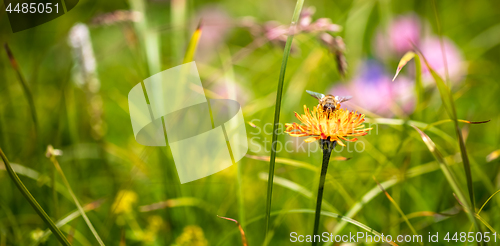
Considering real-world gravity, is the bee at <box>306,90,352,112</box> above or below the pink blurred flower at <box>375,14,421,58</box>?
below

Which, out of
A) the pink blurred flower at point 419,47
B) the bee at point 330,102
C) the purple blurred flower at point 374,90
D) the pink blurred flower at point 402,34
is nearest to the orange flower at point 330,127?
the bee at point 330,102

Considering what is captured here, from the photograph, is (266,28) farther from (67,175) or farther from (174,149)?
(67,175)

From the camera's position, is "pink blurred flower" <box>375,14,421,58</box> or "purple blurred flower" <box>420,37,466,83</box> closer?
"purple blurred flower" <box>420,37,466,83</box>

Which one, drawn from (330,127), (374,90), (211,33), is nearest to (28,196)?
(330,127)

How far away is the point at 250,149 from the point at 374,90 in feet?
1.92

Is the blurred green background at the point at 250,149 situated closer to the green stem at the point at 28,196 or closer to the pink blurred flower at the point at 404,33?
the pink blurred flower at the point at 404,33

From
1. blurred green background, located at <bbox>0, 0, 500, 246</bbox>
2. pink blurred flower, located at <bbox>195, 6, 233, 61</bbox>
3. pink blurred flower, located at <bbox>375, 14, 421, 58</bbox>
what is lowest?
blurred green background, located at <bbox>0, 0, 500, 246</bbox>

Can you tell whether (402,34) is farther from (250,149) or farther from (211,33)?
(211,33)

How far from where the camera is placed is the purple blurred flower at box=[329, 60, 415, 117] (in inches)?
43.0

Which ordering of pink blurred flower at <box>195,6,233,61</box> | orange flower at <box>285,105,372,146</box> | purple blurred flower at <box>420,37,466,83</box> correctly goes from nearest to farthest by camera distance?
orange flower at <box>285,105,372,146</box>, purple blurred flower at <box>420,37,466,83</box>, pink blurred flower at <box>195,6,233,61</box>

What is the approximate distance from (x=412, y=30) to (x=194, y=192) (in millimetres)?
1175

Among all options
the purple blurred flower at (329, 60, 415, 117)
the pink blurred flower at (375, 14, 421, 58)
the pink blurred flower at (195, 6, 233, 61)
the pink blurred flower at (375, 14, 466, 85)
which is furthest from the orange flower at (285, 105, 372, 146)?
the pink blurred flower at (195, 6, 233, 61)

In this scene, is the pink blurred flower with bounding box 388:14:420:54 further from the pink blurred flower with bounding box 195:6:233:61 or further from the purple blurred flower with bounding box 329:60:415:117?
the pink blurred flower with bounding box 195:6:233:61

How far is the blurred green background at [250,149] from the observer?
0.73 meters
